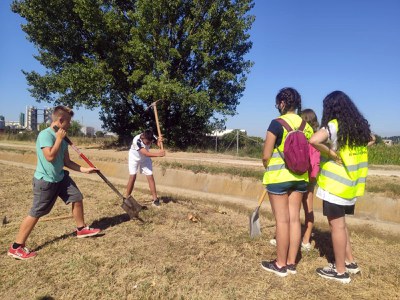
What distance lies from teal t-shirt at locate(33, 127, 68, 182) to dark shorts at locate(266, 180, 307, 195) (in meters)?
2.52

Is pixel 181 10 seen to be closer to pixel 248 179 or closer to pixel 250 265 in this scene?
pixel 248 179

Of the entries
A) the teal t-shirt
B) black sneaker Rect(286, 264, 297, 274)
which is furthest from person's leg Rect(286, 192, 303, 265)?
the teal t-shirt

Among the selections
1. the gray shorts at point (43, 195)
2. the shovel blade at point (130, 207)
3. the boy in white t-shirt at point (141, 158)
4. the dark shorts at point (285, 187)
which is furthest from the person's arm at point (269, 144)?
the boy in white t-shirt at point (141, 158)

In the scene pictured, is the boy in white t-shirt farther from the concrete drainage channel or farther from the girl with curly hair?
the girl with curly hair

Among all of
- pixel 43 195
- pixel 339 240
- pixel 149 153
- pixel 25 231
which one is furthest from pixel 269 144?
pixel 149 153

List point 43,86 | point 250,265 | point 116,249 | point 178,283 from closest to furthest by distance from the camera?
point 178,283 → point 250,265 → point 116,249 → point 43,86

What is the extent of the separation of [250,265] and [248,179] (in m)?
5.57

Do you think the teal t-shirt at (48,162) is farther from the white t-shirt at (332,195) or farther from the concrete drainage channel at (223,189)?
the concrete drainage channel at (223,189)

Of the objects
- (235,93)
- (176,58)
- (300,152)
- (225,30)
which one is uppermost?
(225,30)

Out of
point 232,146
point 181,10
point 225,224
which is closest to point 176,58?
point 181,10

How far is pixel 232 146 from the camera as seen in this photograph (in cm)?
2145

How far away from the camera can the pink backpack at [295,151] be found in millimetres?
3631

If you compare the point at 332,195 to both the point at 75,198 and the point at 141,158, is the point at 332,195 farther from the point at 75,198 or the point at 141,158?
the point at 141,158

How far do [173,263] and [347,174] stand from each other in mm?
2058
